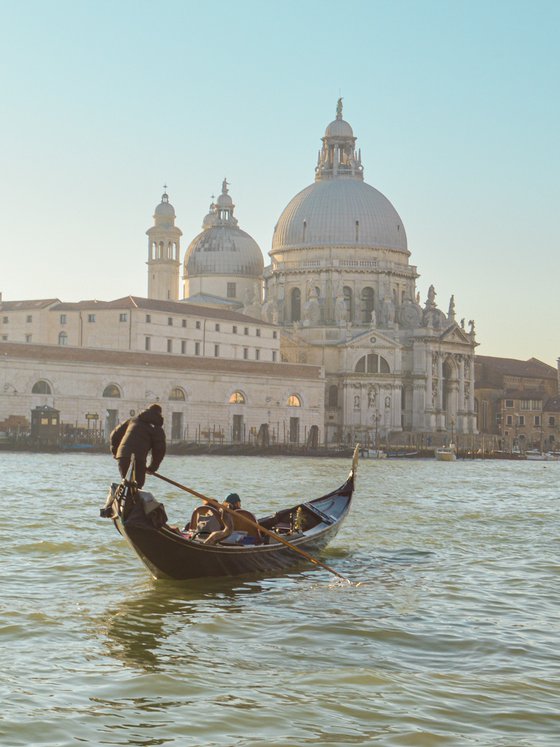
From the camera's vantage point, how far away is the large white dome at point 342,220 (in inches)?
3442

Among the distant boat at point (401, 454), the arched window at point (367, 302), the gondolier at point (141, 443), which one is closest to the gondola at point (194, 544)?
the gondolier at point (141, 443)

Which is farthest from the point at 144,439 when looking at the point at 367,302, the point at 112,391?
the point at 367,302

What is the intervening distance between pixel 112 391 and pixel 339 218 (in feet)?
96.9

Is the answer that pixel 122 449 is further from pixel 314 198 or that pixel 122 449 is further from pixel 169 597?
pixel 314 198

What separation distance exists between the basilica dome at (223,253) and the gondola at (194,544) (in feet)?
255

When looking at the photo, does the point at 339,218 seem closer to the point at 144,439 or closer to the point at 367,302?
the point at 367,302

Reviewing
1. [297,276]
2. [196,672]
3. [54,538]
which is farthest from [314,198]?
[196,672]

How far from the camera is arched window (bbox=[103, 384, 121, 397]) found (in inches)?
2489

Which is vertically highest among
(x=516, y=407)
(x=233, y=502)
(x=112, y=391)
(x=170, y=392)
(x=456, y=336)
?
(x=456, y=336)

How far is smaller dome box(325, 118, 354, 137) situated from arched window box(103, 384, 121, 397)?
37371mm

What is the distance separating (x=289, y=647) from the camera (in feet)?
35.3

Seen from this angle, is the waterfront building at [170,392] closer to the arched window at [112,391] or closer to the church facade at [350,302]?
the arched window at [112,391]

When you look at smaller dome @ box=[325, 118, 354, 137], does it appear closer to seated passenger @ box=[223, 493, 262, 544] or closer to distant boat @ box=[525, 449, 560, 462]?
distant boat @ box=[525, 449, 560, 462]

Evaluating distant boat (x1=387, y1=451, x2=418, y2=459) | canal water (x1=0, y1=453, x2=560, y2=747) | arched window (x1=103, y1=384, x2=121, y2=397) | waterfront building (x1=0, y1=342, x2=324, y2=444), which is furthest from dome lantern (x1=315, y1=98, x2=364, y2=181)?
canal water (x1=0, y1=453, x2=560, y2=747)
